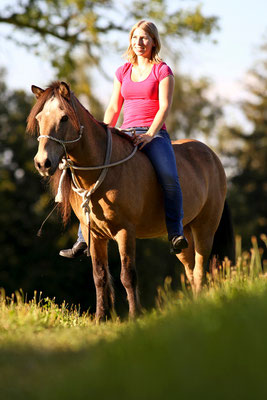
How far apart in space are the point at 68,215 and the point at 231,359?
3387 mm

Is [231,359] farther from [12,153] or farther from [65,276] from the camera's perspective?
[12,153]

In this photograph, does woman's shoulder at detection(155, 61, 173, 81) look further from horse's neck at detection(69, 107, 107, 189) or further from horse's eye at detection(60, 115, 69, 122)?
horse's eye at detection(60, 115, 69, 122)

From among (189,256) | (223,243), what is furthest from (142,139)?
(223,243)

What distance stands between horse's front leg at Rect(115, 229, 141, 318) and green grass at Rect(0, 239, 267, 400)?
0.72 meters

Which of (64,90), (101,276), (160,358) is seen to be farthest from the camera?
(101,276)

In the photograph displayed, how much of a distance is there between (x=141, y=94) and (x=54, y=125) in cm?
139

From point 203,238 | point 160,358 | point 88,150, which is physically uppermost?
point 88,150

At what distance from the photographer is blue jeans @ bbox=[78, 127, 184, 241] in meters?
6.34

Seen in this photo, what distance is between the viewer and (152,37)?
6.44m

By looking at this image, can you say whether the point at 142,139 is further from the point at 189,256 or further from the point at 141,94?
the point at 189,256

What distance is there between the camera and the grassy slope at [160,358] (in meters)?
2.88

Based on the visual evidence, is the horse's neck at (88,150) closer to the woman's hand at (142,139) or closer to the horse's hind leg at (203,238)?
the woman's hand at (142,139)

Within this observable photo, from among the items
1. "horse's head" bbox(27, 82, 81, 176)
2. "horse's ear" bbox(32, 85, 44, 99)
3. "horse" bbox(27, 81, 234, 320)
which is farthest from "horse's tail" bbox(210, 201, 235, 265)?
"horse's ear" bbox(32, 85, 44, 99)

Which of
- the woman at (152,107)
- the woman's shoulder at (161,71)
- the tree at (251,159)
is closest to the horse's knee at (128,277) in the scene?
the woman at (152,107)
